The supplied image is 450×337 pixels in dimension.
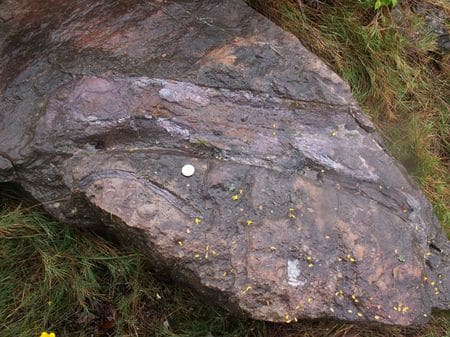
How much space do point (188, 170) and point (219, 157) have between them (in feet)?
0.59

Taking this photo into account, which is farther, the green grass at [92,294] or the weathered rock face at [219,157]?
the green grass at [92,294]

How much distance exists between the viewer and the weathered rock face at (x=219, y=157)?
2510 millimetres

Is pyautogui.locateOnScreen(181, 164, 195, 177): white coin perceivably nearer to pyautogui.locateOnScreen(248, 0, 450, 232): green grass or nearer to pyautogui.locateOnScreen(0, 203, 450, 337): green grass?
pyautogui.locateOnScreen(0, 203, 450, 337): green grass

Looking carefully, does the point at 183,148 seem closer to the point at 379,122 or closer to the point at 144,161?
the point at 144,161

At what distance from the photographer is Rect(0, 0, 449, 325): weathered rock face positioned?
2510mm

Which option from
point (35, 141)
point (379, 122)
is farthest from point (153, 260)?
point (379, 122)

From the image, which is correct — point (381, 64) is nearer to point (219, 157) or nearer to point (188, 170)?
point (219, 157)

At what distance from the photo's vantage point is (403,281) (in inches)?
103

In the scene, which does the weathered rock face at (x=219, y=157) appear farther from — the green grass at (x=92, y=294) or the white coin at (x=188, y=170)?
the green grass at (x=92, y=294)

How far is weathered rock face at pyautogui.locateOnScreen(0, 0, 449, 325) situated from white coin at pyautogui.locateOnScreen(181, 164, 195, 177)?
3 centimetres

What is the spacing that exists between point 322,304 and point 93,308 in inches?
47.8

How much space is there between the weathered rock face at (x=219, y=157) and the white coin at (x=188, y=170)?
3cm

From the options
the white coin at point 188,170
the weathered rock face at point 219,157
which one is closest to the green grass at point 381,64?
the weathered rock face at point 219,157

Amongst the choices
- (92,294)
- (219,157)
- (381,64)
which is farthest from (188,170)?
(381,64)
